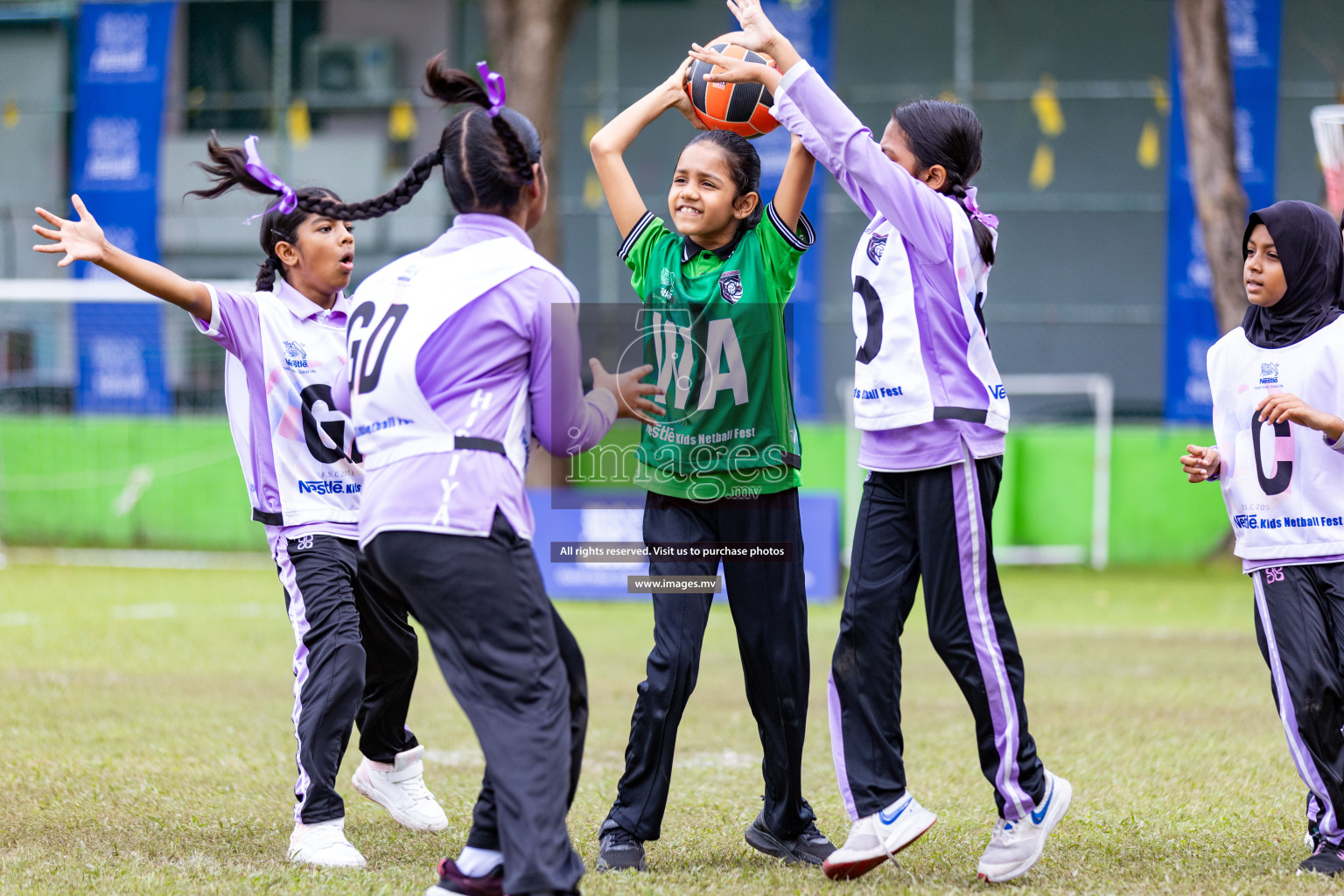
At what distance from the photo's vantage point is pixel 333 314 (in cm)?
462

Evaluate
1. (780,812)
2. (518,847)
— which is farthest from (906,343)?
(518,847)

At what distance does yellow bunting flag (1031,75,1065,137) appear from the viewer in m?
17.6

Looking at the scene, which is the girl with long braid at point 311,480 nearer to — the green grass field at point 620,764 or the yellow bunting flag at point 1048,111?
the green grass field at point 620,764

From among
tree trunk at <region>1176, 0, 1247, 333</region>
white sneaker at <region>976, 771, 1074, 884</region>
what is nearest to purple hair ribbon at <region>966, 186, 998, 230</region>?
white sneaker at <region>976, 771, 1074, 884</region>

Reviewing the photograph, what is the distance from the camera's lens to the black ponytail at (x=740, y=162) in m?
4.11

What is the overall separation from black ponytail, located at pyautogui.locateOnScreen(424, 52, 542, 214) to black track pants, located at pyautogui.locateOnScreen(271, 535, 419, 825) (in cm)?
117

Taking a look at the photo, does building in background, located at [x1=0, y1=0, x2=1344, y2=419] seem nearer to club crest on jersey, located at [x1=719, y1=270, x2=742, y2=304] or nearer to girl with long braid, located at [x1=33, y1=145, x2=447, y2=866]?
girl with long braid, located at [x1=33, y1=145, x2=447, y2=866]

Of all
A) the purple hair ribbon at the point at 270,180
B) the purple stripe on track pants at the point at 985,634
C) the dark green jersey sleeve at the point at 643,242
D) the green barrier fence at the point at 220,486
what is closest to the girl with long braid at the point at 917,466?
the purple stripe on track pants at the point at 985,634

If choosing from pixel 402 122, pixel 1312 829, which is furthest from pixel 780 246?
pixel 402 122

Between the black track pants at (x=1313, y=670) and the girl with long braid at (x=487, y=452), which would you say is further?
the black track pants at (x=1313, y=670)

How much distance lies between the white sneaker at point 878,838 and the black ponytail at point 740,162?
1.69 metres

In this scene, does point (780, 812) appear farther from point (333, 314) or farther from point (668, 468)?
point (333, 314)

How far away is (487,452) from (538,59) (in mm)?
11508

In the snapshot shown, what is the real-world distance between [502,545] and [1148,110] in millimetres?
16561
